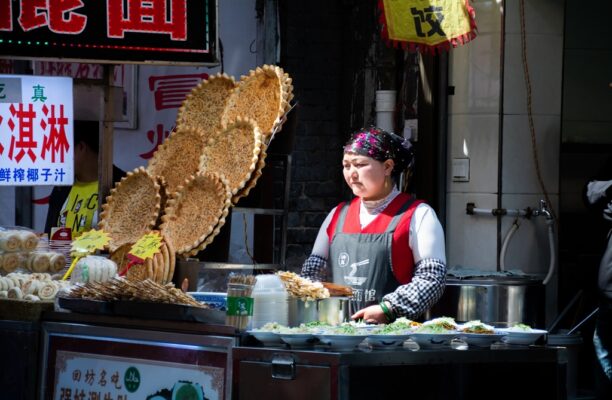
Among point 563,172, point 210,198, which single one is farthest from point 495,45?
point 210,198

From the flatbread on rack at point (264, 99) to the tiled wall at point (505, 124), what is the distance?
1876 millimetres

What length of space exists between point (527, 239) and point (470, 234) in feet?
1.36

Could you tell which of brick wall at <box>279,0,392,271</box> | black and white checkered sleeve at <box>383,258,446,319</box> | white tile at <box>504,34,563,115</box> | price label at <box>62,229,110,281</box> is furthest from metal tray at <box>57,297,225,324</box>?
brick wall at <box>279,0,392,271</box>

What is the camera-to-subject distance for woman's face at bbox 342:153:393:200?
6426 mm

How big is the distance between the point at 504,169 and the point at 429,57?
1.02 metres

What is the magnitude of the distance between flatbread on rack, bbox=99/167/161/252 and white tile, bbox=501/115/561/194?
108 inches

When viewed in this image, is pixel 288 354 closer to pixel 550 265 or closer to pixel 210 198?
pixel 210 198

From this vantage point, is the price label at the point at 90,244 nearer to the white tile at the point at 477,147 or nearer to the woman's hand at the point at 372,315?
the woman's hand at the point at 372,315

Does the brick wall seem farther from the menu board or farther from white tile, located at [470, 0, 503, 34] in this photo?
the menu board

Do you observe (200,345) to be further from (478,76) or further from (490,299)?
(478,76)

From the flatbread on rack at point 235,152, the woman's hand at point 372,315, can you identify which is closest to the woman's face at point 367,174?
the woman's hand at point 372,315

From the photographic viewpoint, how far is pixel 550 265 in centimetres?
877

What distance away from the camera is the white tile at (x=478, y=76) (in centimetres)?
880

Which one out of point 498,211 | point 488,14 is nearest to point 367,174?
point 498,211
